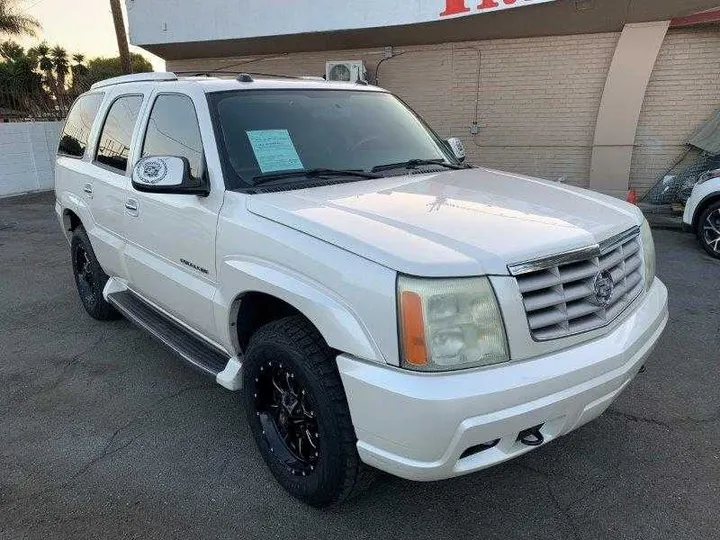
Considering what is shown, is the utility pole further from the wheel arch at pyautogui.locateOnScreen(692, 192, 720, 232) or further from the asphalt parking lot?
the wheel arch at pyautogui.locateOnScreen(692, 192, 720, 232)

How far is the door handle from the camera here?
3583mm

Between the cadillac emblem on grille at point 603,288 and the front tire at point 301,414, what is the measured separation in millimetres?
1109

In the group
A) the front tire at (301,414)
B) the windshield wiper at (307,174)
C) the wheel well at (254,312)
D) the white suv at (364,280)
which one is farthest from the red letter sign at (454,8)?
the front tire at (301,414)

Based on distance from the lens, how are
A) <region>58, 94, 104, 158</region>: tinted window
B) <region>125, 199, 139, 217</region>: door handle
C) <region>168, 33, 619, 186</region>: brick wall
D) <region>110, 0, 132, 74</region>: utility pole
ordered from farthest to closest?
<region>110, 0, 132, 74</region>: utility pole < <region>168, 33, 619, 186</region>: brick wall < <region>58, 94, 104, 158</region>: tinted window < <region>125, 199, 139, 217</region>: door handle

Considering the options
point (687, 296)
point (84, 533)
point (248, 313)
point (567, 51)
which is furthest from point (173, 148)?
point (567, 51)

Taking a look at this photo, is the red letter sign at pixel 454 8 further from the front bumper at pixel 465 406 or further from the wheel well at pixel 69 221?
the front bumper at pixel 465 406

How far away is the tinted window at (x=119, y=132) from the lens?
12.6 ft

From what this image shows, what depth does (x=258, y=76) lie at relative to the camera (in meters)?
3.66

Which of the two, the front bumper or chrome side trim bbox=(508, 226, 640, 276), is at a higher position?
chrome side trim bbox=(508, 226, 640, 276)

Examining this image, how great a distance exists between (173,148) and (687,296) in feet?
16.0

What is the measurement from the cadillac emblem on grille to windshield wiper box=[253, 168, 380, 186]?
1369 mm

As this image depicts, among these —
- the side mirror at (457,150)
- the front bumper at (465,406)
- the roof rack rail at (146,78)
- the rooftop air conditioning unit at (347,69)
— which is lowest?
the front bumper at (465,406)

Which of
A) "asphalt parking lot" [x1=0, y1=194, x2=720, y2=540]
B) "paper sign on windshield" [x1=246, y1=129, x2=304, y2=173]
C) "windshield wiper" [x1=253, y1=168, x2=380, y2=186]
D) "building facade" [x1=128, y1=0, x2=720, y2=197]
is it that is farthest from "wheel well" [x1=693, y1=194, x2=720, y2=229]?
"paper sign on windshield" [x1=246, y1=129, x2=304, y2=173]

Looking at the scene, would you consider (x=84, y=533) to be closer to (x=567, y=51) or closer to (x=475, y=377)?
(x=475, y=377)
